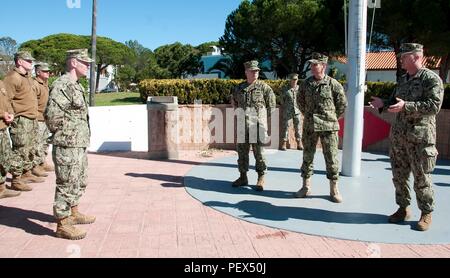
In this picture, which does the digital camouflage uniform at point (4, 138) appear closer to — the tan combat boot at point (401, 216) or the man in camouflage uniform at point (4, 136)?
the man in camouflage uniform at point (4, 136)

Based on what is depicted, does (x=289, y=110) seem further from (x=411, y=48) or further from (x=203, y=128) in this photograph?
(x=411, y=48)

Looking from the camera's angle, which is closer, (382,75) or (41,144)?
(41,144)

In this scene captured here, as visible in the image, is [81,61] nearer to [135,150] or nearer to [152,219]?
[152,219]

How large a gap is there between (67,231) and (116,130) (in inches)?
263

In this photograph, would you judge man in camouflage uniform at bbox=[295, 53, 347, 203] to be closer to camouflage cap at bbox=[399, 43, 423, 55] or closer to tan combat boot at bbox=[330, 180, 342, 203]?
tan combat boot at bbox=[330, 180, 342, 203]

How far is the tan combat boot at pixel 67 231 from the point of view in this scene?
13.9 feet

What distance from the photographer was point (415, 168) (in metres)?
4.35

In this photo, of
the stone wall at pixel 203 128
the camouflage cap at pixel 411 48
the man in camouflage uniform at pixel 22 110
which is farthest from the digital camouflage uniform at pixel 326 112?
the stone wall at pixel 203 128

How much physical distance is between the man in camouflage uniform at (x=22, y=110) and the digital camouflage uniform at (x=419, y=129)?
4978mm

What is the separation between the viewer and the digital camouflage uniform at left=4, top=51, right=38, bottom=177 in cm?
602

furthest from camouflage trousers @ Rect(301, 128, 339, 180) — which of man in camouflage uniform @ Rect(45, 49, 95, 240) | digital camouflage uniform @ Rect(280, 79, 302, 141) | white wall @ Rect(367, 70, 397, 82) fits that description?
white wall @ Rect(367, 70, 397, 82)

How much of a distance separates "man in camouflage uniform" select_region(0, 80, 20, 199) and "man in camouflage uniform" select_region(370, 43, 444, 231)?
15.0 ft

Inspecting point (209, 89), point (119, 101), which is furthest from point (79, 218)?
point (119, 101)

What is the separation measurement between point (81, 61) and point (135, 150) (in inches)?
248
